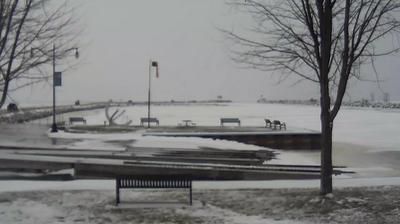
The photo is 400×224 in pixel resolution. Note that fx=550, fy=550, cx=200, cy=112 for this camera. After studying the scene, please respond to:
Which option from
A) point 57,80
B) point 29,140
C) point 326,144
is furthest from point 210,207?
point 57,80

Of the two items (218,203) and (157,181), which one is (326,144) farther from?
(157,181)

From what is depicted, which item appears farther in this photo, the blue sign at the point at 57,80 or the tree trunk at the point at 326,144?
the blue sign at the point at 57,80

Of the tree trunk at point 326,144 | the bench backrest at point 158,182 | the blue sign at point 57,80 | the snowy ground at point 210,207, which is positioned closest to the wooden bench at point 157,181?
the bench backrest at point 158,182

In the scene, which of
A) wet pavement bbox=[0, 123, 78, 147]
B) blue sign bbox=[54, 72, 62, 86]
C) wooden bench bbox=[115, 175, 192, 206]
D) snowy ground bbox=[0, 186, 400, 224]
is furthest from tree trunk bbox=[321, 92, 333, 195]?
blue sign bbox=[54, 72, 62, 86]

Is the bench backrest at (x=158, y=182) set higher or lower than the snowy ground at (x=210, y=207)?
higher

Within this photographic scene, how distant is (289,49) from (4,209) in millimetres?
6483

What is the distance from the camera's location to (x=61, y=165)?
626 inches

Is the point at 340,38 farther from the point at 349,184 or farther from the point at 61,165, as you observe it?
the point at 61,165

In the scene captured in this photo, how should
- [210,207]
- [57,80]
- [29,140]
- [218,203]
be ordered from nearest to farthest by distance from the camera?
[210,207] → [218,203] → [29,140] → [57,80]

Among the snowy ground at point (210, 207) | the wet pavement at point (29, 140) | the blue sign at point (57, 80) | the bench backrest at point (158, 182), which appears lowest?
the snowy ground at point (210, 207)

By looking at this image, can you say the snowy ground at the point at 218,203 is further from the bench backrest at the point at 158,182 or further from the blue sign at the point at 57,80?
the blue sign at the point at 57,80

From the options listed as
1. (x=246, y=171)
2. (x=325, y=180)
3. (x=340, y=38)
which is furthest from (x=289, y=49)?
(x=246, y=171)

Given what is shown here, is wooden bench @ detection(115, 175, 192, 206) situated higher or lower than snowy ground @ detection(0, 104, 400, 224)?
higher

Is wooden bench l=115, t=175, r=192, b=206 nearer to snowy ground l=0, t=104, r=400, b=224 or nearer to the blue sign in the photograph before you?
snowy ground l=0, t=104, r=400, b=224
